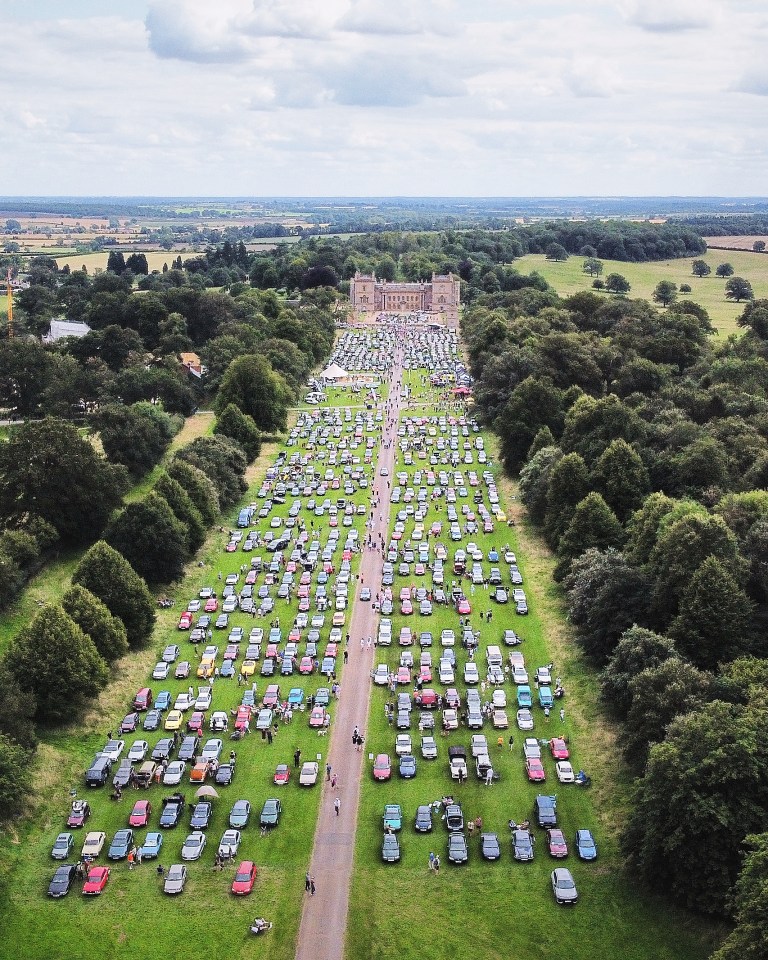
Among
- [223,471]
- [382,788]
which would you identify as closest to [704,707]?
[382,788]

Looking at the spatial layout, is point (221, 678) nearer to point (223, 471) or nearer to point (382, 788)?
A: point (382, 788)

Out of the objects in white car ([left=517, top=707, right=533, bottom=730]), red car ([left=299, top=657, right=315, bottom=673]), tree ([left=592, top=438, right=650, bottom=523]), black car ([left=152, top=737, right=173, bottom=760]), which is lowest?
red car ([left=299, top=657, right=315, bottom=673])

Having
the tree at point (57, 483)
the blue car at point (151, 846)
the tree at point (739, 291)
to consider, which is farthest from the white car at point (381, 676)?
the tree at point (739, 291)

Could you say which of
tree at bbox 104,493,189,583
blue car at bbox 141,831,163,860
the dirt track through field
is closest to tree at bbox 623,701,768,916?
the dirt track through field

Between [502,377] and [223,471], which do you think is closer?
[223,471]

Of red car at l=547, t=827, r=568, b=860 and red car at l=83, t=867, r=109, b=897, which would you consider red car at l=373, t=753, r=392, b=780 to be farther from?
red car at l=83, t=867, r=109, b=897

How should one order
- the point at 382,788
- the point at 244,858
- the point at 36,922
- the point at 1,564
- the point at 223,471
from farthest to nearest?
the point at 223,471
the point at 1,564
the point at 382,788
the point at 244,858
the point at 36,922

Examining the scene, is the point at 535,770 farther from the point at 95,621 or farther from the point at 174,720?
the point at 95,621
